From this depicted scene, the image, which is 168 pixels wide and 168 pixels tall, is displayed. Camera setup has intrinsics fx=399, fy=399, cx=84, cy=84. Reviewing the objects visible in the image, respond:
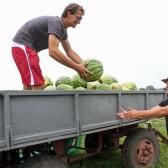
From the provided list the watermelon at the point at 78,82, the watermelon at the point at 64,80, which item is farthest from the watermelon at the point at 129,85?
the watermelon at the point at 64,80

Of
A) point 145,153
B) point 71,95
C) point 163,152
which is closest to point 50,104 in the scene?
point 71,95

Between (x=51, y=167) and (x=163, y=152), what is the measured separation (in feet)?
13.3

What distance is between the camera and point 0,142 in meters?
Answer: 3.77

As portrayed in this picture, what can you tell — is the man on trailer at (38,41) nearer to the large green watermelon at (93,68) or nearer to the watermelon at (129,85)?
the large green watermelon at (93,68)

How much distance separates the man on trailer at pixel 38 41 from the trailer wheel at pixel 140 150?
66.3 inches

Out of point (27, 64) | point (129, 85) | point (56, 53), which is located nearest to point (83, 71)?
point (56, 53)

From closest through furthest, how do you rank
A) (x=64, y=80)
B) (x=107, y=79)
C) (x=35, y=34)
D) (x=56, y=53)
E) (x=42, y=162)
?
(x=42, y=162) < (x=56, y=53) < (x=35, y=34) < (x=64, y=80) < (x=107, y=79)

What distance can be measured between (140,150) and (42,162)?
7.65ft

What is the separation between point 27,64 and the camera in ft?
17.7

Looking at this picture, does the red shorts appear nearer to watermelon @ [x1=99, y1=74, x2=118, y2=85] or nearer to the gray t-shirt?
the gray t-shirt

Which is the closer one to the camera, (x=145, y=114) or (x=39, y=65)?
(x=145, y=114)

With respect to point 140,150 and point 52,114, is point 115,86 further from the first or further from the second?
point 52,114

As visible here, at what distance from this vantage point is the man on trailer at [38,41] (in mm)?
5086

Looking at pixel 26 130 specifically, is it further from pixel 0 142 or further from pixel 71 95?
pixel 71 95
